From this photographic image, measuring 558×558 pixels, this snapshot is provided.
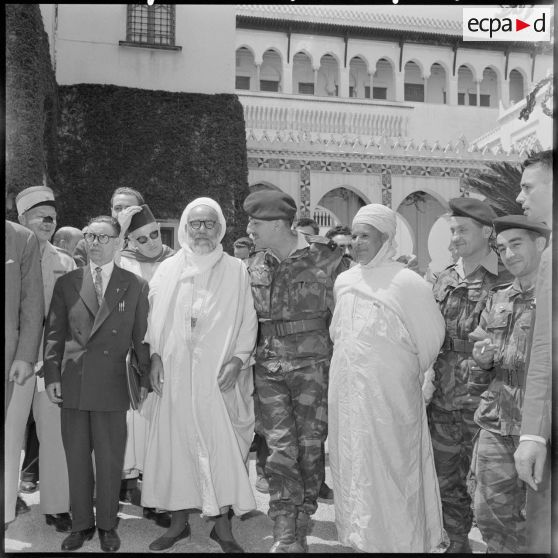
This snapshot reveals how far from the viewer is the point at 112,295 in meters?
3.69

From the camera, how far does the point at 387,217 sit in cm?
361

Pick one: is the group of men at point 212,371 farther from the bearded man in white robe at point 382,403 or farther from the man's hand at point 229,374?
the bearded man in white robe at point 382,403

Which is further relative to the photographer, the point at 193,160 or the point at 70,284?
the point at 193,160

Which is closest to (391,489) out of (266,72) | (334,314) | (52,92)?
(334,314)

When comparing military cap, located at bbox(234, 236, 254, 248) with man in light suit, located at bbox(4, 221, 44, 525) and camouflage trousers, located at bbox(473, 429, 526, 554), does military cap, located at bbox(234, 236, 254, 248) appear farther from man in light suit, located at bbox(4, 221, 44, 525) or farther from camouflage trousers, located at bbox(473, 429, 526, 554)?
camouflage trousers, located at bbox(473, 429, 526, 554)

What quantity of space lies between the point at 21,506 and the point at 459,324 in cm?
307

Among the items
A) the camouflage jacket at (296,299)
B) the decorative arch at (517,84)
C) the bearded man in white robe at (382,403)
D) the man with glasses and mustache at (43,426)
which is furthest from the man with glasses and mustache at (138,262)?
the decorative arch at (517,84)

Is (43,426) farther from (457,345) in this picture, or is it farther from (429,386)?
(457,345)

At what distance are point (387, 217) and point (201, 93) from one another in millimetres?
10930

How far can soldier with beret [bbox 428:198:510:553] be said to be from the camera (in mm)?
3572

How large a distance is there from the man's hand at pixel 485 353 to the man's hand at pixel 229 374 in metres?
→ 1.33

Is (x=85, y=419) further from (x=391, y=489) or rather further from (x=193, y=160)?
(x=193, y=160)

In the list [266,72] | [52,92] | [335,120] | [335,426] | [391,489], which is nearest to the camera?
[391,489]

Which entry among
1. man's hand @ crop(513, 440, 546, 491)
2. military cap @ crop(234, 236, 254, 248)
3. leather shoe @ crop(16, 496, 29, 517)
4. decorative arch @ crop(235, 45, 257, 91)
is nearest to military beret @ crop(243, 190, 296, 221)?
man's hand @ crop(513, 440, 546, 491)
